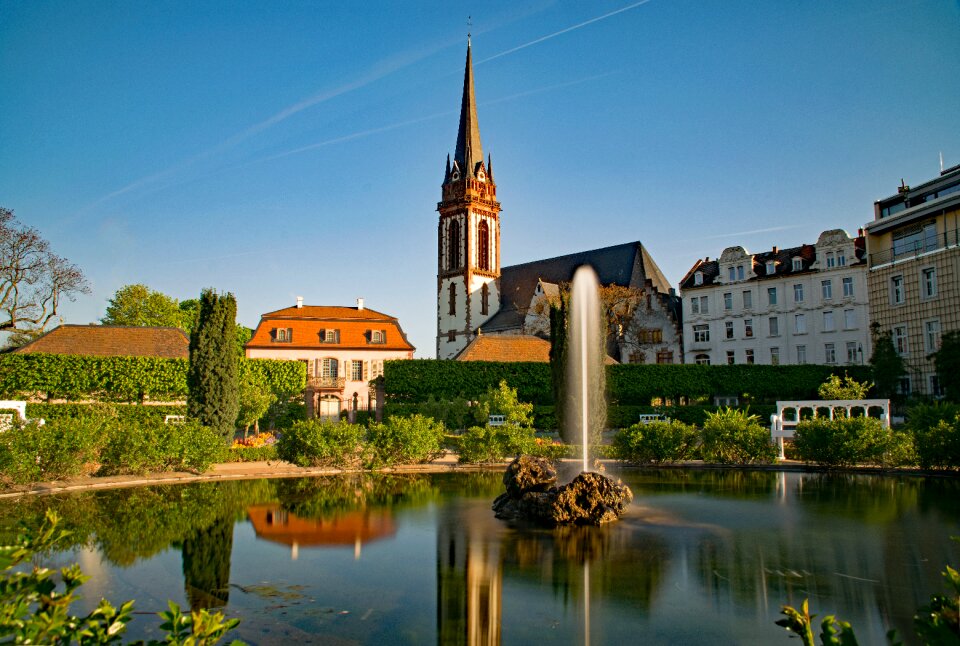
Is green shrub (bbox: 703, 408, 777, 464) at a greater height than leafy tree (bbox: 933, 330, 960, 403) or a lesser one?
lesser

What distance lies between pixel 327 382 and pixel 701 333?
32.6 meters

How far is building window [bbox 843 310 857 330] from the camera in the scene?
52.2 m

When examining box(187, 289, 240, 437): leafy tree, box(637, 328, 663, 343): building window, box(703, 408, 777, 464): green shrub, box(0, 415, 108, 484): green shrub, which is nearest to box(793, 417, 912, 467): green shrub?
box(703, 408, 777, 464): green shrub

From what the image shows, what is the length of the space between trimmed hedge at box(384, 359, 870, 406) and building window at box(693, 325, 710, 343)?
1380 centimetres

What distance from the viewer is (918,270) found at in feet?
134

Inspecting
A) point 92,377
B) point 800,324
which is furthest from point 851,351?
point 92,377

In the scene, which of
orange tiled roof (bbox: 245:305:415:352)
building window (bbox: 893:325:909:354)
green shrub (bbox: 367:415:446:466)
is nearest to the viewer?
green shrub (bbox: 367:415:446:466)

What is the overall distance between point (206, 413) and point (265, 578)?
61.4ft

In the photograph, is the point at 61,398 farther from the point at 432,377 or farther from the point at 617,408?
the point at 617,408

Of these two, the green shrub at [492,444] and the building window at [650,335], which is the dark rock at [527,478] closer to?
the green shrub at [492,444]

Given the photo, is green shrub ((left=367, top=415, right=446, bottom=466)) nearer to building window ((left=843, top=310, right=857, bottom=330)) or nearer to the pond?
the pond

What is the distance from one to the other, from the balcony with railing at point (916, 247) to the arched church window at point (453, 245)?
46.3 meters

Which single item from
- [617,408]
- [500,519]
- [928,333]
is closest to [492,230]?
[617,408]

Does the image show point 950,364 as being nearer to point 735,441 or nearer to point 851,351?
point 851,351
